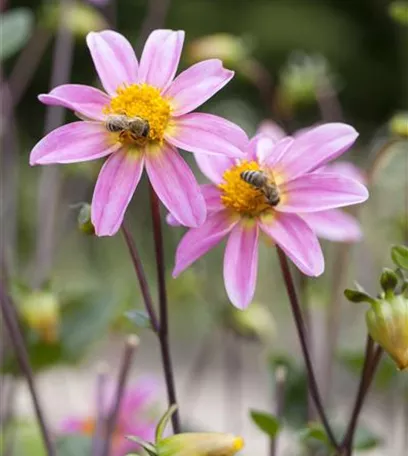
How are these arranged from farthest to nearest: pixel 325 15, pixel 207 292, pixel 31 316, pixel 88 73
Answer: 1. pixel 325 15
2. pixel 88 73
3. pixel 207 292
4. pixel 31 316

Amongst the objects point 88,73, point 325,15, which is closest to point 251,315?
point 88,73

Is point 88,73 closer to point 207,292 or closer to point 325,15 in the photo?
point 325,15

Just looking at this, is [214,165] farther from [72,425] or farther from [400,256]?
[72,425]

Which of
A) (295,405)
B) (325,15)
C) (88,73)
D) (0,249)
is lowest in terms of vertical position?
(295,405)

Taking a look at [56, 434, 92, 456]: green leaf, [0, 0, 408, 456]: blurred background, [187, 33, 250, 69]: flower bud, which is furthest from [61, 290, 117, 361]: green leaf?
[187, 33, 250, 69]: flower bud

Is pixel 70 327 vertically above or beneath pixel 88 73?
beneath

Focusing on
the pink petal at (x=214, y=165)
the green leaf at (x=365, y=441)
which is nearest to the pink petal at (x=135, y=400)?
the green leaf at (x=365, y=441)

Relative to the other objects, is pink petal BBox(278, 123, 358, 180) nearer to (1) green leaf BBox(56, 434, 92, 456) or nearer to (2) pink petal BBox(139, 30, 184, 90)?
(2) pink petal BBox(139, 30, 184, 90)

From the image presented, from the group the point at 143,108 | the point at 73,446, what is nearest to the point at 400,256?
the point at 143,108
